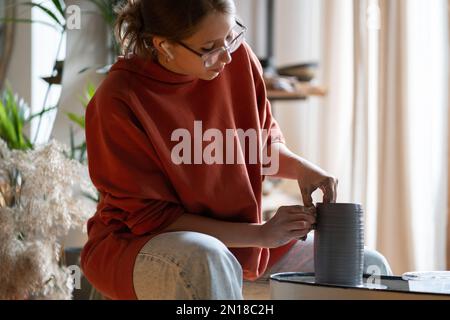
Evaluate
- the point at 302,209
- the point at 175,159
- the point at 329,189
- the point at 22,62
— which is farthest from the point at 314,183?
the point at 22,62

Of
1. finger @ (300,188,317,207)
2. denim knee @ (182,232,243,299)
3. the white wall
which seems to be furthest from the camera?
the white wall

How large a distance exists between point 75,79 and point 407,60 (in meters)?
1.26

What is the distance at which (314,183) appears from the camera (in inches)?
62.7

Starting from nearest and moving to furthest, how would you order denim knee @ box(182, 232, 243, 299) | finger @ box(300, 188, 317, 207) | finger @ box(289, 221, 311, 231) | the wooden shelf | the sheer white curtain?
1. denim knee @ box(182, 232, 243, 299)
2. finger @ box(289, 221, 311, 231)
3. finger @ box(300, 188, 317, 207)
4. the sheer white curtain
5. the wooden shelf

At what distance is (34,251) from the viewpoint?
2350 millimetres

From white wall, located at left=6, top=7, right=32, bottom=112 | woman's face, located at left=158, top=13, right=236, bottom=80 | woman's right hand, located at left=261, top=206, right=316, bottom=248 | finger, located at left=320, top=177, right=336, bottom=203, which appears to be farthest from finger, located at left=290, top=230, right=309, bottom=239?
white wall, located at left=6, top=7, right=32, bottom=112

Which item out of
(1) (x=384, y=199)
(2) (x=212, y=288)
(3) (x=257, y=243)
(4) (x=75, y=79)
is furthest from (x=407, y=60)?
(2) (x=212, y=288)

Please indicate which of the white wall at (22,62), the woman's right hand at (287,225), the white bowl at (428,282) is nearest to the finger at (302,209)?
the woman's right hand at (287,225)

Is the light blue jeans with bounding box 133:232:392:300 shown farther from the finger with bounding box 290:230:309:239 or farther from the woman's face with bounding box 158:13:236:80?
the woman's face with bounding box 158:13:236:80

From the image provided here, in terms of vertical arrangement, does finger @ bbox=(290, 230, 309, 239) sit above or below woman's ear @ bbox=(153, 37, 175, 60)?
A: below

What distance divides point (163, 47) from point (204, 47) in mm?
89

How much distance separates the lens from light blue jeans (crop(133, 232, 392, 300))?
1281 millimetres

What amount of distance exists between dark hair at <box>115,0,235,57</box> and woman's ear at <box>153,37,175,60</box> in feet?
0.04
